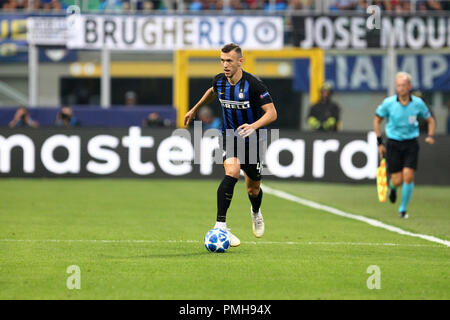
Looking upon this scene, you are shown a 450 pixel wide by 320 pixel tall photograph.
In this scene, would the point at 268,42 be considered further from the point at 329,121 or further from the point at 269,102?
the point at 269,102

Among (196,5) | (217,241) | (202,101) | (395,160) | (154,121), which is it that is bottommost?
(217,241)

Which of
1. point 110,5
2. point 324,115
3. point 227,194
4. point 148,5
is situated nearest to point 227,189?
point 227,194

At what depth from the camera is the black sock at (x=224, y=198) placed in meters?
10.2

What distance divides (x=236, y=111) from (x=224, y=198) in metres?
0.98

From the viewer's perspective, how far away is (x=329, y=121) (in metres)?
23.4

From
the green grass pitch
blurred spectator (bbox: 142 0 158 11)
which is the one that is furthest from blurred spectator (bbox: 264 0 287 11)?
the green grass pitch

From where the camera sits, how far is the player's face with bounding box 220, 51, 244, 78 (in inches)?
400

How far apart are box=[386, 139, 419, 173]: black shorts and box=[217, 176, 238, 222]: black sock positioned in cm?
540

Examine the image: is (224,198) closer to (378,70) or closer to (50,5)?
(50,5)

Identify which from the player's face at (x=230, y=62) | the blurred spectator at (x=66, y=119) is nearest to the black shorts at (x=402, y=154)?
the player's face at (x=230, y=62)

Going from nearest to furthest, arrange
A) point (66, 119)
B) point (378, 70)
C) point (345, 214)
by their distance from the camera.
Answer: point (345, 214), point (66, 119), point (378, 70)

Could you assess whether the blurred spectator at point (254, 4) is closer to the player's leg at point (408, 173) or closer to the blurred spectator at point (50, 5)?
the blurred spectator at point (50, 5)

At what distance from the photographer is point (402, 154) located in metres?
15.1

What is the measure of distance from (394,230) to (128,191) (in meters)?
7.87
